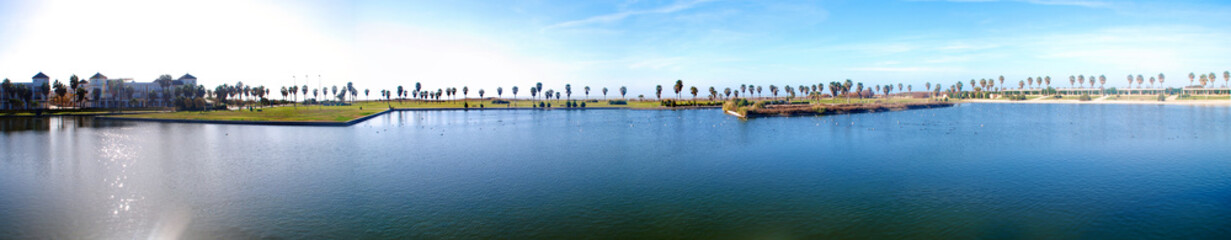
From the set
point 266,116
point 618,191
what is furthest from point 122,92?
point 618,191

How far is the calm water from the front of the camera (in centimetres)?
1266

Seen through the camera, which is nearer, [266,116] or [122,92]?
[266,116]

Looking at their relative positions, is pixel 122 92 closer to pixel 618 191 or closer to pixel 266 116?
pixel 266 116

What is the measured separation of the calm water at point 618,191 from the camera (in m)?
12.7

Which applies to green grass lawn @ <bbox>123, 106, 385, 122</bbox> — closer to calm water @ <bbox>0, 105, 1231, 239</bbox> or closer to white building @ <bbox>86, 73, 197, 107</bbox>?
calm water @ <bbox>0, 105, 1231, 239</bbox>

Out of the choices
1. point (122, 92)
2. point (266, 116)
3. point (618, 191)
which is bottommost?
point (618, 191)

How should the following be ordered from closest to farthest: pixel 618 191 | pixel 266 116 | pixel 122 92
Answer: pixel 618 191 → pixel 266 116 → pixel 122 92

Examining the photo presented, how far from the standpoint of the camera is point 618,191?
56.6ft

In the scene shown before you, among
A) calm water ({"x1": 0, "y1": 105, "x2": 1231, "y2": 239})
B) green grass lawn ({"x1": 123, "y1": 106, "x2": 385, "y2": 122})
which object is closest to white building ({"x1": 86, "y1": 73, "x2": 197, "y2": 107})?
green grass lawn ({"x1": 123, "y1": 106, "x2": 385, "y2": 122})

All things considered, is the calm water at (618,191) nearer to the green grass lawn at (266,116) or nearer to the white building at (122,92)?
the green grass lawn at (266,116)

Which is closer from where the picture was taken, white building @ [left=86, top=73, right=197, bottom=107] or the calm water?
the calm water

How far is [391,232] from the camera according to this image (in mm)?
12352

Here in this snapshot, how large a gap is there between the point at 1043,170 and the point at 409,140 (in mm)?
35422

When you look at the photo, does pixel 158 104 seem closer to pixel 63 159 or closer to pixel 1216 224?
pixel 63 159
